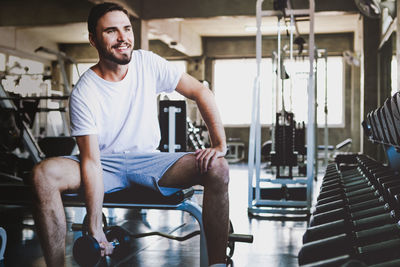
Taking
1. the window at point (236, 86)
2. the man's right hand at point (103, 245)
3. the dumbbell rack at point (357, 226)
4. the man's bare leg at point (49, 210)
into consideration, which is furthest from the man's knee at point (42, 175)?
the window at point (236, 86)

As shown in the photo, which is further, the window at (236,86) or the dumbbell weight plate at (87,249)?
the window at (236,86)

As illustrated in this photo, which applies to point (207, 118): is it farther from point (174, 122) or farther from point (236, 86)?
point (236, 86)

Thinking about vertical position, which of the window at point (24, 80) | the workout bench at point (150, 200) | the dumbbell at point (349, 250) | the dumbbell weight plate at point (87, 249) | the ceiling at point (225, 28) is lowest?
the dumbbell weight plate at point (87, 249)

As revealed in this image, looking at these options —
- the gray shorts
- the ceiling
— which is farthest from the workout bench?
the ceiling

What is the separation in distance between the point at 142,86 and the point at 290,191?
2.81 m

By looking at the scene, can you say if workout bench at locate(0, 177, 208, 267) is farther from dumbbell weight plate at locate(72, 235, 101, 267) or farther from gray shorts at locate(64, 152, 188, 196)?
dumbbell weight plate at locate(72, 235, 101, 267)

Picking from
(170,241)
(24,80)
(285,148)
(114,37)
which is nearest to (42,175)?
(114,37)

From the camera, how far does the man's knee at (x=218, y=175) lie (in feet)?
5.04

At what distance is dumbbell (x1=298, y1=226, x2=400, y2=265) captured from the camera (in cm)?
115

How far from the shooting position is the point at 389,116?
1.92m

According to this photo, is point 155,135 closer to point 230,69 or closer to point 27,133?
point 27,133

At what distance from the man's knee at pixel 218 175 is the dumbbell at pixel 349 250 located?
0.40 m

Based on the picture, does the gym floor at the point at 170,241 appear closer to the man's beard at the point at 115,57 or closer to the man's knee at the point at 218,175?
the man's knee at the point at 218,175

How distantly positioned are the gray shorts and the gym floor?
25.4 inches
